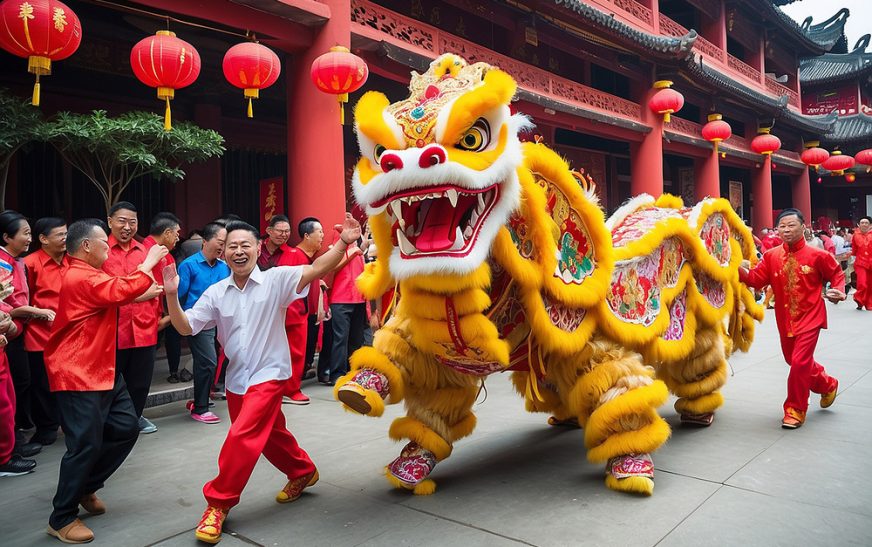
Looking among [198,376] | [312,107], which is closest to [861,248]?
[312,107]

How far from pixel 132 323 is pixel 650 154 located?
11.6m

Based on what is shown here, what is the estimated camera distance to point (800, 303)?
4.37m

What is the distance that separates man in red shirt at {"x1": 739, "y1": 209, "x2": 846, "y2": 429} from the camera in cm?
427

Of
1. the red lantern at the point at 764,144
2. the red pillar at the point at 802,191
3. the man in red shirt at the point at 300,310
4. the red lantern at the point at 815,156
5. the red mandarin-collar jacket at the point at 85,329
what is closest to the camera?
the red mandarin-collar jacket at the point at 85,329

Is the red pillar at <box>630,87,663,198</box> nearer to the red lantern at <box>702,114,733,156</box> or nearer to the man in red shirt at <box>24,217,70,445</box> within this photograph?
the red lantern at <box>702,114,733,156</box>

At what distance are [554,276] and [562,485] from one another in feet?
3.65

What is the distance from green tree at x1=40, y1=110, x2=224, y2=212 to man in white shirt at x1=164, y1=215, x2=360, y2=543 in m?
2.81

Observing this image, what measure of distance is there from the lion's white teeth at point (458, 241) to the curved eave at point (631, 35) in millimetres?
8175

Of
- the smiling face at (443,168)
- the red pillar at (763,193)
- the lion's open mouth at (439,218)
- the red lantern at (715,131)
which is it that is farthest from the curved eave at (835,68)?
the lion's open mouth at (439,218)

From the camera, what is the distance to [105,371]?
2920 millimetres

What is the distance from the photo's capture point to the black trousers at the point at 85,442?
110 inches

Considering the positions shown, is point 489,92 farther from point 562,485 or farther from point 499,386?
point 499,386

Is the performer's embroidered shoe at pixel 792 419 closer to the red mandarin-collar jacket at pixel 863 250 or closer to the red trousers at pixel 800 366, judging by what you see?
the red trousers at pixel 800 366

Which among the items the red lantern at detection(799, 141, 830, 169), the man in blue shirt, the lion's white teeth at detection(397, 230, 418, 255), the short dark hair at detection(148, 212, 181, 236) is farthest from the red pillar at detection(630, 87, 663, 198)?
the lion's white teeth at detection(397, 230, 418, 255)
